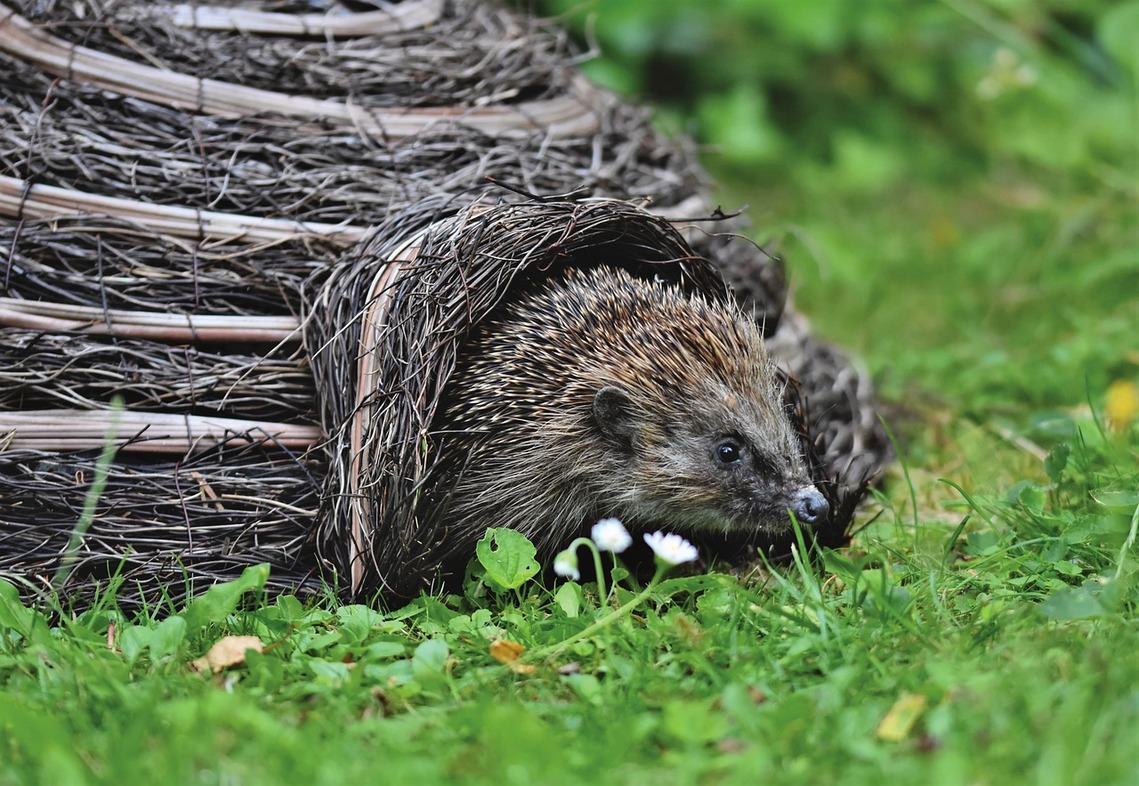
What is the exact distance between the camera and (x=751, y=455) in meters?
4.04

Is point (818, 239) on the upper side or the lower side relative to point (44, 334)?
lower

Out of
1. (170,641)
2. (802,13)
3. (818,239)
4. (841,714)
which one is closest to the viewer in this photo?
(841,714)

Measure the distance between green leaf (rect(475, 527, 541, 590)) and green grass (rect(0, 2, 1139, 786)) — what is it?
0.10m

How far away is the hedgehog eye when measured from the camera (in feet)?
13.2

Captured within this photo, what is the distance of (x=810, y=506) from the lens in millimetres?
3908

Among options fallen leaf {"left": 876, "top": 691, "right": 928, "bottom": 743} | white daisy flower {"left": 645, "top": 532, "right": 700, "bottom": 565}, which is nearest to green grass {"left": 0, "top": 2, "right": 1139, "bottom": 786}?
fallen leaf {"left": 876, "top": 691, "right": 928, "bottom": 743}

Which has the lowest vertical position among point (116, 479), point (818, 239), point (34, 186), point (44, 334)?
point (818, 239)

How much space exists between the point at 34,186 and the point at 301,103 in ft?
3.30

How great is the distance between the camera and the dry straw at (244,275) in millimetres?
3881

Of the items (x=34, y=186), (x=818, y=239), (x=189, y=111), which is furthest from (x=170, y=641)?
(x=818, y=239)

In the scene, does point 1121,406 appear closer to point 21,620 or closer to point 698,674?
point 698,674

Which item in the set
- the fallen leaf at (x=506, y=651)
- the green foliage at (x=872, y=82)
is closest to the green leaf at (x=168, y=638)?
the fallen leaf at (x=506, y=651)

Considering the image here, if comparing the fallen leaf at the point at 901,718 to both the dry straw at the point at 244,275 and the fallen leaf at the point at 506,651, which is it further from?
the dry straw at the point at 244,275

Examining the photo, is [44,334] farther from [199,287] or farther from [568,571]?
[568,571]
